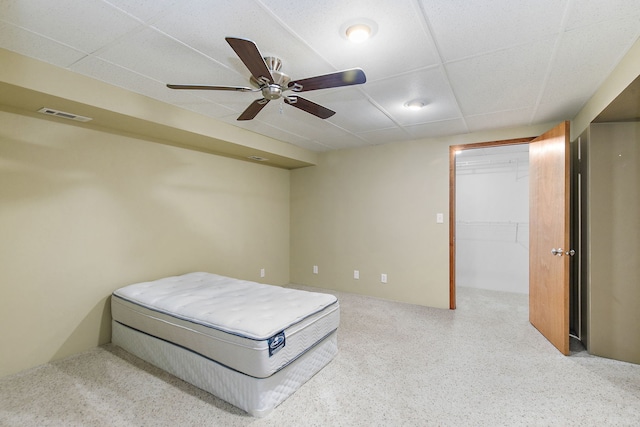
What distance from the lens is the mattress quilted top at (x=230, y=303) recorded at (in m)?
1.92

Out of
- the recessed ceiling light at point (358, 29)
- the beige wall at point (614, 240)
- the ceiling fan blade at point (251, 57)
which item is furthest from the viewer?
the beige wall at point (614, 240)

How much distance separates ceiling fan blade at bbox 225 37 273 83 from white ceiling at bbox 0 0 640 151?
23cm

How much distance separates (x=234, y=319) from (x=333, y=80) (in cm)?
165

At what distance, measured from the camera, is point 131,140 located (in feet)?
9.69

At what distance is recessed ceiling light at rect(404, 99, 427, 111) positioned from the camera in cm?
262

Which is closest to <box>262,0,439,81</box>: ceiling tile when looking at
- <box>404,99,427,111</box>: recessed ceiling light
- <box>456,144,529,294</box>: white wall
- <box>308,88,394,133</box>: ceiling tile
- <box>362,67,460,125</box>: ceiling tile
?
<box>362,67,460,125</box>: ceiling tile

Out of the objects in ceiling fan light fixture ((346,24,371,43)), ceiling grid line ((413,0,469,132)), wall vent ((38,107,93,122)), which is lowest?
wall vent ((38,107,93,122))

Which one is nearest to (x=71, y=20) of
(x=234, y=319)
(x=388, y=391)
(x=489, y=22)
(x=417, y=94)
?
(x=234, y=319)

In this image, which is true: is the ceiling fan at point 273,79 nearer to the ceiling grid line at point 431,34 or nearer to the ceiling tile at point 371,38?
the ceiling tile at point 371,38

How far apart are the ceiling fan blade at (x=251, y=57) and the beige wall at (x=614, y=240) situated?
281 centimetres

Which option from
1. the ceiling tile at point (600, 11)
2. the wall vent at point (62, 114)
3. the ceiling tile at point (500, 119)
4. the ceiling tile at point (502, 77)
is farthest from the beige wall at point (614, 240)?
the wall vent at point (62, 114)

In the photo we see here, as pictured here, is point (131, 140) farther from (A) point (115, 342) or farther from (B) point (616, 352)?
(B) point (616, 352)

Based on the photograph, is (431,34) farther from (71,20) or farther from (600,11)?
(71,20)

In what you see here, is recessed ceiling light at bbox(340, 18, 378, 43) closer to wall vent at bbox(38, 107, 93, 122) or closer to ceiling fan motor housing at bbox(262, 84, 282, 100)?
ceiling fan motor housing at bbox(262, 84, 282, 100)
